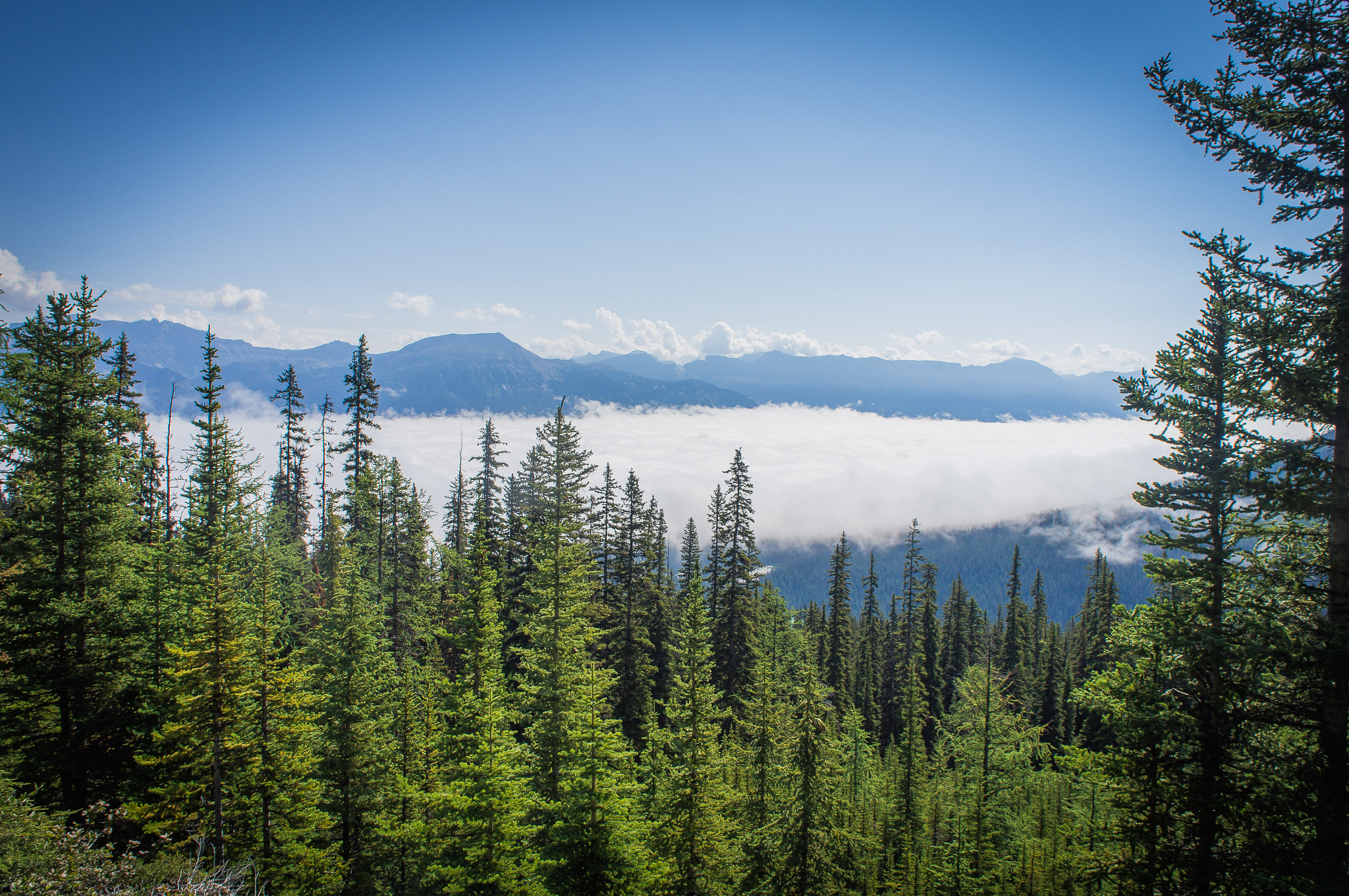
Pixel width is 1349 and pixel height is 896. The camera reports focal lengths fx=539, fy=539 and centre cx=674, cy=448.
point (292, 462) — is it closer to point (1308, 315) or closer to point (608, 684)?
point (608, 684)

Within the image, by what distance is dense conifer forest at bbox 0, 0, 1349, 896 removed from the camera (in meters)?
9.61

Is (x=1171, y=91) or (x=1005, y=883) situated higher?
(x=1171, y=91)

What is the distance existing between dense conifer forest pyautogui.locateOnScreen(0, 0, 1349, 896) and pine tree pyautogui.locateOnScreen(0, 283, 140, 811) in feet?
0.36

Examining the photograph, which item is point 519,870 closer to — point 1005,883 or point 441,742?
point 441,742

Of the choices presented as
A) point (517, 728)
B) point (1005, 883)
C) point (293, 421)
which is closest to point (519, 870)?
point (517, 728)

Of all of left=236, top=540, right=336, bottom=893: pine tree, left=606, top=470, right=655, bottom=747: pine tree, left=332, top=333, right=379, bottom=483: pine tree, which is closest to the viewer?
left=236, top=540, right=336, bottom=893: pine tree

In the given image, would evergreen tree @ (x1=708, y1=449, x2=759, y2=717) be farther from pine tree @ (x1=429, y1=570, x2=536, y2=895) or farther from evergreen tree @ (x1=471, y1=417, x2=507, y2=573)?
pine tree @ (x1=429, y1=570, x2=536, y2=895)

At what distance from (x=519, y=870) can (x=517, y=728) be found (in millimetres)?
16877

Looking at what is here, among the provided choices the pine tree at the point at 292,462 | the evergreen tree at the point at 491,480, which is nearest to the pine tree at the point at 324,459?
the pine tree at the point at 292,462

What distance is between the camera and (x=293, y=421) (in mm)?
45469

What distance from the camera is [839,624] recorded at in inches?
2106

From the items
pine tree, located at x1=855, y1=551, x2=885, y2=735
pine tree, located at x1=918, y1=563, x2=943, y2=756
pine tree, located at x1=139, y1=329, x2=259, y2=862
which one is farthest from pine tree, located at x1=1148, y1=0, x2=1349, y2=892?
pine tree, located at x1=918, y1=563, x2=943, y2=756

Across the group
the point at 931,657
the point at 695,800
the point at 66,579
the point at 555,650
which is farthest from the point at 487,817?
the point at 931,657

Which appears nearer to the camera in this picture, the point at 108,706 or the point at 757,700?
the point at 108,706
